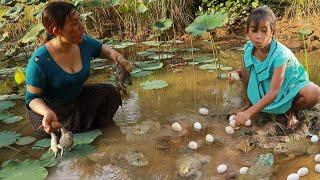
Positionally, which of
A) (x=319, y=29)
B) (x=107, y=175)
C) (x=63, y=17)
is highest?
(x=63, y=17)

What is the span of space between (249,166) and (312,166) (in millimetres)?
380

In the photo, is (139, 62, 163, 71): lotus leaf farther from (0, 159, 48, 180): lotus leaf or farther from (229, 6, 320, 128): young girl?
(0, 159, 48, 180): lotus leaf

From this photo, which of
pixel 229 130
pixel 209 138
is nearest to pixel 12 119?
pixel 209 138

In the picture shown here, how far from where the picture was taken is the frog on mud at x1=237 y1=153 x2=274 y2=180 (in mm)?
2531

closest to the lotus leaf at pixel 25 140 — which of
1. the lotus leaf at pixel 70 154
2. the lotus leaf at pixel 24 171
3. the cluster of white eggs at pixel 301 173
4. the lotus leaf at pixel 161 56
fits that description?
the lotus leaf at pixel 70 154

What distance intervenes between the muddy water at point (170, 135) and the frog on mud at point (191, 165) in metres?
0.04

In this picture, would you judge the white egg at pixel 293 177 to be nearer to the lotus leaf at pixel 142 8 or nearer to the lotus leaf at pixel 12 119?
the lotus leaf at pixel 12 119

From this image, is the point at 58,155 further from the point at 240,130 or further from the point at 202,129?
the point at 240,130

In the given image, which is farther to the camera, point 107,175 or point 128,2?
point 128,2

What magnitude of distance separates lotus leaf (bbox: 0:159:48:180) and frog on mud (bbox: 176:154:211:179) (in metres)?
0.87

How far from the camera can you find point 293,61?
9.96 ft

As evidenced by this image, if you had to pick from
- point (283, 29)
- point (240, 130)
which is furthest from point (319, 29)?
point (240, 130)

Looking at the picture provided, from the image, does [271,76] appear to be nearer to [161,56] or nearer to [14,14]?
[161,56]

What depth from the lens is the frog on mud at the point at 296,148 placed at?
2.81 metres
